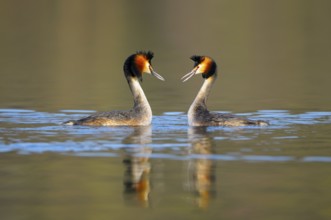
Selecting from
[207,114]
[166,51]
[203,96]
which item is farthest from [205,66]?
[166,51]

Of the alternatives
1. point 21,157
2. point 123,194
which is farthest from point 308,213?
point 21,157

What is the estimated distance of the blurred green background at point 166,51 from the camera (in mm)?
24188

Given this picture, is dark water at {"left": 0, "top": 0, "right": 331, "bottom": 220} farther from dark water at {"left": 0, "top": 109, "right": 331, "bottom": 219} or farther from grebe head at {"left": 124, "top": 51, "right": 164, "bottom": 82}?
grebe head at {"left": 124, "top": 51, "right": 164, "bottom": 82}

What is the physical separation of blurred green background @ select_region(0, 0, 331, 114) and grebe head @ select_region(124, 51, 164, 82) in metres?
2.04

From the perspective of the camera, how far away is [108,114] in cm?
1828

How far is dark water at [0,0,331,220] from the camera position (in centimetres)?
1222

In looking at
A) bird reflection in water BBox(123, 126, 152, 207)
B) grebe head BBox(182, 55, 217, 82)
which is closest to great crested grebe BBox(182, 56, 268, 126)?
grebe head BBox(182, 55, 217, 82)

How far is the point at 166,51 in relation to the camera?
1613 inches

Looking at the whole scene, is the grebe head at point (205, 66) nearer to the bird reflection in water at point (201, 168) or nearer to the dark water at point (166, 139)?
the dark water at point (166, 139)

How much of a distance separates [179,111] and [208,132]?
3868 millimetres

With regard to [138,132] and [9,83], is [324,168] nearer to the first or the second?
[138,132]

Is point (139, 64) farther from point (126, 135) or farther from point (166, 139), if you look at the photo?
point (166, 139)

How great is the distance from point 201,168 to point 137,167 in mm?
860

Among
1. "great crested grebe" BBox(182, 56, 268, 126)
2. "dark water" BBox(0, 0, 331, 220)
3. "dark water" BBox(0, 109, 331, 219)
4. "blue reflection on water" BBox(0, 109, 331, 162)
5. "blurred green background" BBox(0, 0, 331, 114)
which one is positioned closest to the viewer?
"dark water" BBox(0, 109, 331, 219)
